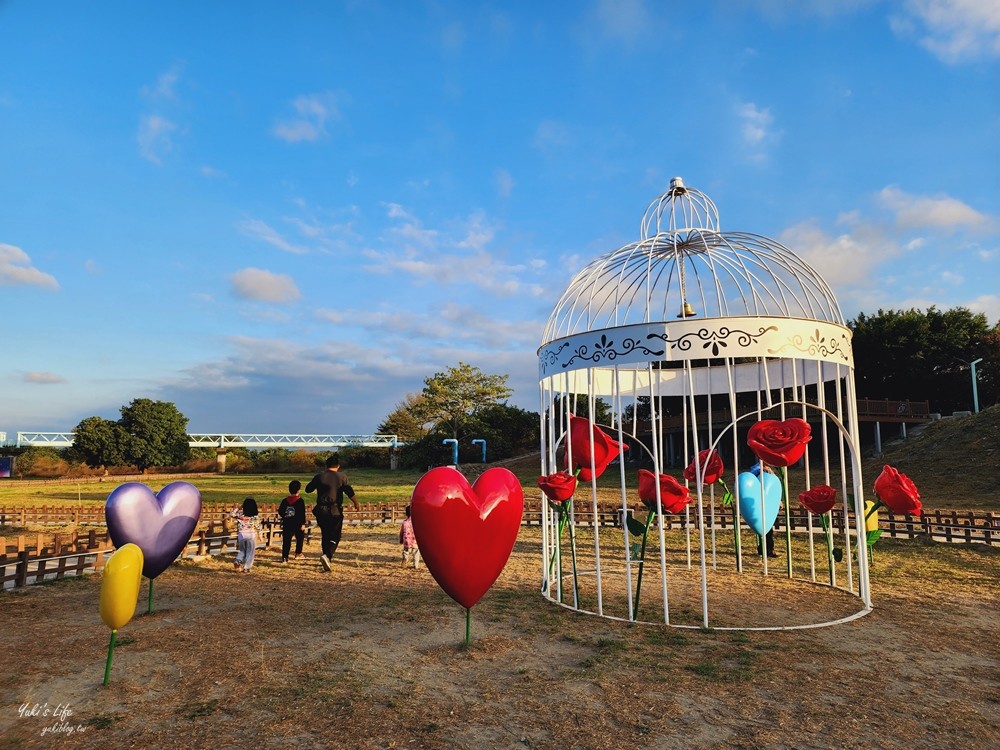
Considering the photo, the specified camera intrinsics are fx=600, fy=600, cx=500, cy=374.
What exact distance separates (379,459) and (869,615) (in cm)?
4740

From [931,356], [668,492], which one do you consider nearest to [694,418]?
[668,492]

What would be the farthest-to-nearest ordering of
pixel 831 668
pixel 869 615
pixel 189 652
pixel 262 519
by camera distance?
pixel 262 519 → pixel 869 615 → pixel 189 652 → pixel 831 668

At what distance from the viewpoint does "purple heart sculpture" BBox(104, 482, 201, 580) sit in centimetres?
739

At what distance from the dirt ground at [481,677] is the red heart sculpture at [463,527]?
0.78 meters

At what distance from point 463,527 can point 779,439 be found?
4.41 metres

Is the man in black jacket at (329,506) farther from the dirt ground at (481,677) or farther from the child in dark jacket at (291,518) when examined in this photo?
the dirt ground at (481,677)

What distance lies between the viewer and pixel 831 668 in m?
5.43

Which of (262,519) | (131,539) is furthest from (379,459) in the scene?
(131,539)

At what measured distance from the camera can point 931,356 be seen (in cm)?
3547

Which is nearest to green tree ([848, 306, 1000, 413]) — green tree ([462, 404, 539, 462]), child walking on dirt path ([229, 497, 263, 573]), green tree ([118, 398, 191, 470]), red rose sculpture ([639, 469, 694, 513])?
green tree ([462, 404, 539, 462])

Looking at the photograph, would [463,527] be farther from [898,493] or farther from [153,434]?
[153,434]

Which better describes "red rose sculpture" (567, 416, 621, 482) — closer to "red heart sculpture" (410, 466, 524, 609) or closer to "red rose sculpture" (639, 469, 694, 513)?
"red rose sculpture" (639, 469, 694, 513)

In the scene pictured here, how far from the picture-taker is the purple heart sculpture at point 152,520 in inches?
291

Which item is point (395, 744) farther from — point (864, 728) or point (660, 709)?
point (864, 728)
